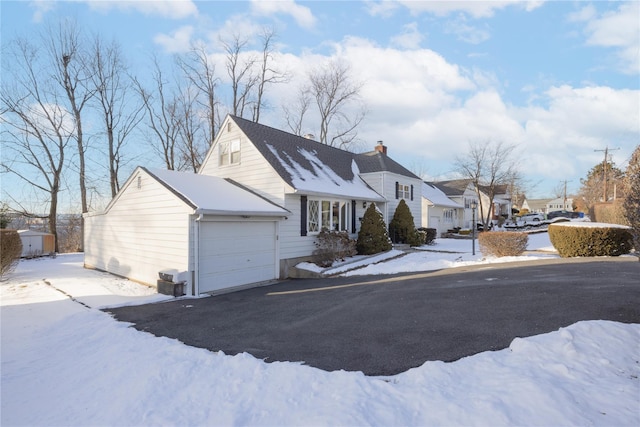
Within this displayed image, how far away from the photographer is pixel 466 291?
7.63 metres

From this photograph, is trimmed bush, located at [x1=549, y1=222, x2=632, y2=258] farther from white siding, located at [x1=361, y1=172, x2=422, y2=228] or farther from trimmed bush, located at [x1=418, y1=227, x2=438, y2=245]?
trimmed bush, located at [x1=418, y1=227, x2=438, y2=245]

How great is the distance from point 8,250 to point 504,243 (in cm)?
1792

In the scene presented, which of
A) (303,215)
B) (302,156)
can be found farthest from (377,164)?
(303,215)

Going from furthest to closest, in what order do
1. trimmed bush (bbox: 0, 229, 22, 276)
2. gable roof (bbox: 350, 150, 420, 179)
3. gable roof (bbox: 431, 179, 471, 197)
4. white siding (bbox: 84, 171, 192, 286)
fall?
gable roof (bbox: 431, 179, 471, 197)
gable roof (bbox: 350, 150, 420, 179)
trimmed bush (bbox: 0, 229, 22, 276)
white siding (bbox: 84, 171, 192, 286)

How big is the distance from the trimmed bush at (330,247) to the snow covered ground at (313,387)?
27.8ft

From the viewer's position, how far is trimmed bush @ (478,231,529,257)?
13000mm

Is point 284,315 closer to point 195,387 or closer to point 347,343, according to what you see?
point 347,343

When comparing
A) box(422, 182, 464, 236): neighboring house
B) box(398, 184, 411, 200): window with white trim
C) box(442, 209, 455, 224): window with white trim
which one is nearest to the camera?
box(398, 184, 411, 200): window with white trim

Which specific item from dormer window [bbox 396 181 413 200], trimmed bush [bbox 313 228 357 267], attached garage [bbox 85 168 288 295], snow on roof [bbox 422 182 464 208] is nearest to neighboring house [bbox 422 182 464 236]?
snow on roof [bbox 422 182 464 208]

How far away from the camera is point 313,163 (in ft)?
53.5

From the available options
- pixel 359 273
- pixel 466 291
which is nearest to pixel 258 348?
pixel 466 291

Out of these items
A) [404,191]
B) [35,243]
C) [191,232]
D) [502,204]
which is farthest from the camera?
[502,204]

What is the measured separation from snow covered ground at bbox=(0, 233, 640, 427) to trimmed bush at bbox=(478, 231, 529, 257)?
893 centimetres

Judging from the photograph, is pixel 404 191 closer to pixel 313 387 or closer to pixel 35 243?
pixel 313 387
